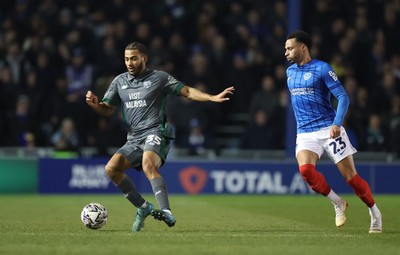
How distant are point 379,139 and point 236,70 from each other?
132 inches

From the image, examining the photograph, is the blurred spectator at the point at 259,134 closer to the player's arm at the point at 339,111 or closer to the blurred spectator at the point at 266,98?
the blurred spectator at the point at 266,98

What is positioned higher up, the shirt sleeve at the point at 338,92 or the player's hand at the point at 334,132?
the shirt sleeve at the point at 338,92

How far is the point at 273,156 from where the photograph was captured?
65.0 ft

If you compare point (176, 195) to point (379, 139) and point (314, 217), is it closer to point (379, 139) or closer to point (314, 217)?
point (379, 139)

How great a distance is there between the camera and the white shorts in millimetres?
10609

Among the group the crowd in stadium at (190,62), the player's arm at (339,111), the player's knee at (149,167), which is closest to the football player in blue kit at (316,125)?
the player's arm at (339,111)

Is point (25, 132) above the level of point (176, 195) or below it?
above

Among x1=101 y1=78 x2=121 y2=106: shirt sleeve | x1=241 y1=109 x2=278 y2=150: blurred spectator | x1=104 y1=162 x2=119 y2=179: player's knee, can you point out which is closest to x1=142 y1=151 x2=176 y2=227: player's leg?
x1=104 y1=162 x2=119 y2=179: player's knee

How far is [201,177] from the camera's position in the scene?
19328 mm

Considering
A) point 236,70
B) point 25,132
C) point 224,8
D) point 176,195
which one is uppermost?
point 224,8

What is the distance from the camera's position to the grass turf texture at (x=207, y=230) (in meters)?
8.77

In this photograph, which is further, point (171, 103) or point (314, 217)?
point (171, 103)

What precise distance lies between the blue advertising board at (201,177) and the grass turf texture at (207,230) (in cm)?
223

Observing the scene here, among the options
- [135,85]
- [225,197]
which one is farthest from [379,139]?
[135,85]
